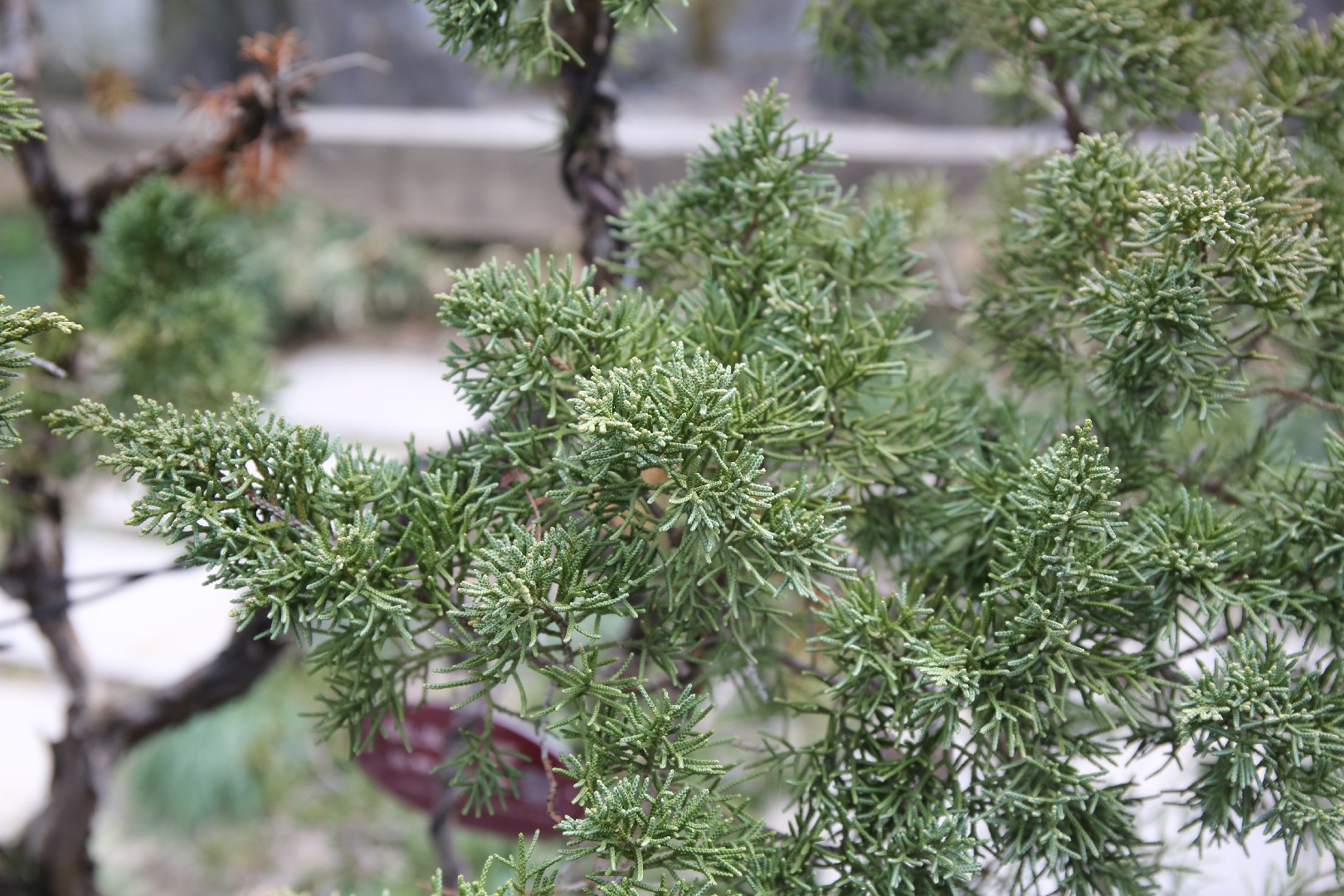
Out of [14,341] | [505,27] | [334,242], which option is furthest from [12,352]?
[334,242]

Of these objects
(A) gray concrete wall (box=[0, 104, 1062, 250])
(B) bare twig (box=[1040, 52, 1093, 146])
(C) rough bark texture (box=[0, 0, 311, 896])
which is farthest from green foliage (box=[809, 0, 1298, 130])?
(A) gray concrete wall (box=[0, 104, 1062, 250])

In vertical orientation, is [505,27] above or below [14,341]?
above

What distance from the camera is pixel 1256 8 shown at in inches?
20.0

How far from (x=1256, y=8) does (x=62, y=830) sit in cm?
83

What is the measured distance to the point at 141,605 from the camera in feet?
5.65

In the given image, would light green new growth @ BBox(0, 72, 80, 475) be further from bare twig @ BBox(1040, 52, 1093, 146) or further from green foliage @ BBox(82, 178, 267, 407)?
bare twig @ BBox(1040, 52, 1093, 146)

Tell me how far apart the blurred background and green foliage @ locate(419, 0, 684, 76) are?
0.79m

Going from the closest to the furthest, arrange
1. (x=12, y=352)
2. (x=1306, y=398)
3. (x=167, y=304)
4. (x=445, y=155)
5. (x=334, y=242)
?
(x=12, y=352) → (x=1306, y=398) → (x=167, y=304) → (x=445, y=155) → (x=334, y=242)

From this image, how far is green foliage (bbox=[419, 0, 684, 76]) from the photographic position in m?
0.39

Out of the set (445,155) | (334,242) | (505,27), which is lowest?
(334,242)

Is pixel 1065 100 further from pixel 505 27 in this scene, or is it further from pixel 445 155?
pixel 445 155

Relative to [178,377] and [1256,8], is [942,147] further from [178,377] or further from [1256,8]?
[178,377]

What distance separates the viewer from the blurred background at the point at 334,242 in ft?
4.43

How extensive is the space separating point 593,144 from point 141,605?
1.51 m
